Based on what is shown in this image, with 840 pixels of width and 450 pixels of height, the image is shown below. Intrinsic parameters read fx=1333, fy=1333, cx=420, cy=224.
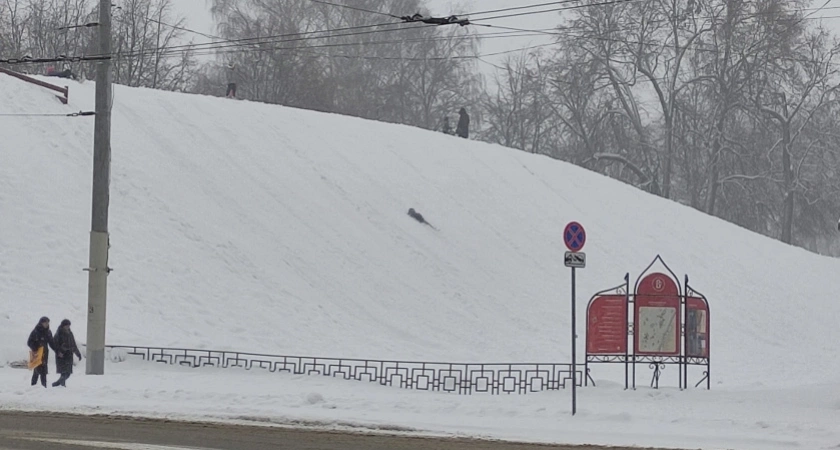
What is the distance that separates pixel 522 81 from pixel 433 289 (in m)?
41.6

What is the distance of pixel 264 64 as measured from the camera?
2581 inches

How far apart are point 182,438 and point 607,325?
37.9ft

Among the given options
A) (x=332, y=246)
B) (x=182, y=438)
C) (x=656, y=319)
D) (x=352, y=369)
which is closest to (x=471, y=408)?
(x=656, y=319)

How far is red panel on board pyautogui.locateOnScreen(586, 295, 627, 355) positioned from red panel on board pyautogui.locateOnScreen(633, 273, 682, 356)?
251 mm

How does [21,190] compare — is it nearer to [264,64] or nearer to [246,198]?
[246,198]

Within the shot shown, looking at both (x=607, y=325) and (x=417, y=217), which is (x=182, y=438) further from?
(x=417, y=217)

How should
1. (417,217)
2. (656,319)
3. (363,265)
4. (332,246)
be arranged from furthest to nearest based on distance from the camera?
1. (417,217)
2. (332,246)
3. (363,265)
4. (656,319)

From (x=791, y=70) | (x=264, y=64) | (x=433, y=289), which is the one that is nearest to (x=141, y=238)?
(x=433, y=289)

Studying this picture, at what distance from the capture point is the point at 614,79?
65.4 m

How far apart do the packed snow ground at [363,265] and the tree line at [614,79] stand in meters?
15.1

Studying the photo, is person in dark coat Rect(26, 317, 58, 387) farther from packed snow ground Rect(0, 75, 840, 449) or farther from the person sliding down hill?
the person sliding down hill

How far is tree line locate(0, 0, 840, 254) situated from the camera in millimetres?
63375

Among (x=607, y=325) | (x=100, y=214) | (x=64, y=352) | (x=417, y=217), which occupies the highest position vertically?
(x=417, y=217)

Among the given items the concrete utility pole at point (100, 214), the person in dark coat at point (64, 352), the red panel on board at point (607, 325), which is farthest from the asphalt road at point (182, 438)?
the red panel on board at point (607, 325)
